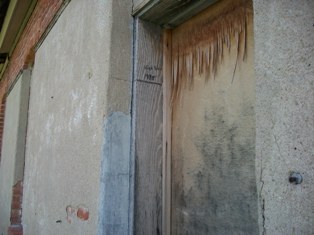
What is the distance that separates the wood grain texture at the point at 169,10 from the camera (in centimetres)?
168

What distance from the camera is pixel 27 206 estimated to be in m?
3.46

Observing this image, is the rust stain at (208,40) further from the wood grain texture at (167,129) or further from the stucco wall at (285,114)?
the stucco wall at (285,114)

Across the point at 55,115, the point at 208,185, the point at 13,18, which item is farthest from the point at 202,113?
the point at 13,18

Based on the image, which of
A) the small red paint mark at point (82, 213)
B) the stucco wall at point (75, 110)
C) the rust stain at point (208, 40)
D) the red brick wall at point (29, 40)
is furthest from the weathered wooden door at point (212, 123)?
the red brick wall at point (29, 40)

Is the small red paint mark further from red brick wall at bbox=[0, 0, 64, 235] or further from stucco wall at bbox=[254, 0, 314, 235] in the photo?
red brick wall at bbox=[0, 0, 64, 235]

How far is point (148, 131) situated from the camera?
1805 millimetres

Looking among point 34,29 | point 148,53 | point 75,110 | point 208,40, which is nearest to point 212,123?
point 208,40

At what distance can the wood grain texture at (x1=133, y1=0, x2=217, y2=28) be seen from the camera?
1.68 metres

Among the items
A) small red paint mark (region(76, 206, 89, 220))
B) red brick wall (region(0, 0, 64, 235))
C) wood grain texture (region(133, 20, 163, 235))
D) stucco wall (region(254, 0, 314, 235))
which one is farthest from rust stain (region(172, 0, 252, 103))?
red brick wall (region(0, 0, 64, 235))

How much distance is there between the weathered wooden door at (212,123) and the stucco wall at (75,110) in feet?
0.95

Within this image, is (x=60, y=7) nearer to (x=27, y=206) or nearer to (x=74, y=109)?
(x=74, y=109)

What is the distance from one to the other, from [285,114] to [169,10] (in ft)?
3.36

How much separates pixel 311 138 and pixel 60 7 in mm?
2564

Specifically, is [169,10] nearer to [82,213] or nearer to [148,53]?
[148,53]
